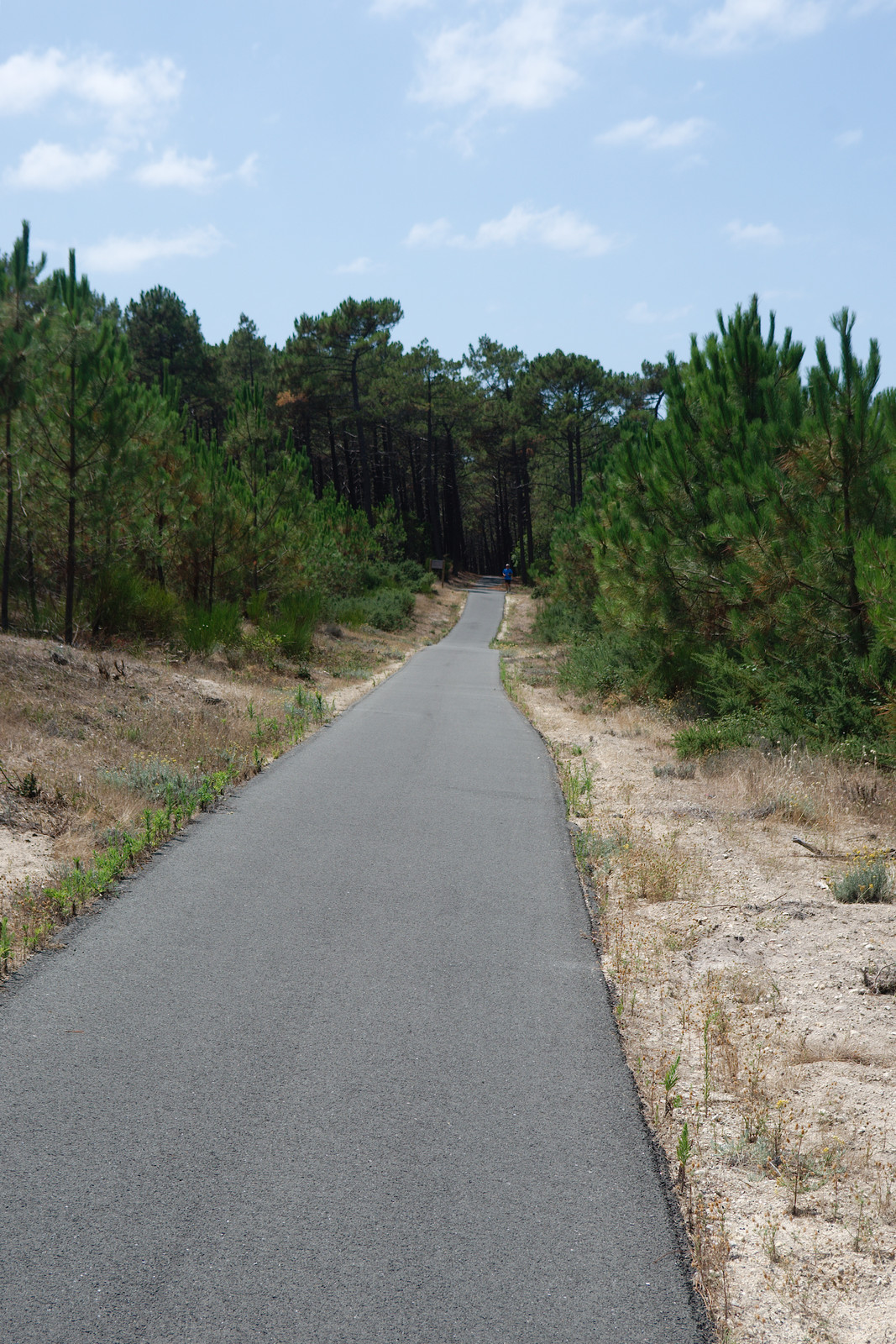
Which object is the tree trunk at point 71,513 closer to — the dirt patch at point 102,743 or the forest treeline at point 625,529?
the forest treeline at point 625,529

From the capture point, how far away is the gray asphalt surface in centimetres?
267

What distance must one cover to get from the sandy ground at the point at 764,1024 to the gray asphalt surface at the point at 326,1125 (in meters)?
0.23

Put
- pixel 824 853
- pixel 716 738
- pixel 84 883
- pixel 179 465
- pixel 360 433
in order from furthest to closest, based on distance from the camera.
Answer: pixel 360 433 < pixel 179 465 < pixel 716 738 < pixel 824 853 < pixel 84 883

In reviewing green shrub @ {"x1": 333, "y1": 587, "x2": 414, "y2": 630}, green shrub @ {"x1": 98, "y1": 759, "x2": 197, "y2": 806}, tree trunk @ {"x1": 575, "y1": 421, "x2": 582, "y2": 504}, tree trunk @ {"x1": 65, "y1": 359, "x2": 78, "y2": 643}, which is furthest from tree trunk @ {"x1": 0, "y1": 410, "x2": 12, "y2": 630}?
tree trunk @ {"x1": 575, "y1": 421, "x2": 582, "y2": 504}

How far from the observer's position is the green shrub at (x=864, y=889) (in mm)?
6527

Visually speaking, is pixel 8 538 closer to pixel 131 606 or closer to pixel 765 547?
pixel 131 606

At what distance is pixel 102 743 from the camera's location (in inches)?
393

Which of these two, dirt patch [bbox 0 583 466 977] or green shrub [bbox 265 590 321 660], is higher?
green shrub [bbox 265 590 321 660]

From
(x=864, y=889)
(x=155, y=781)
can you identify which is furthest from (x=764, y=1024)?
(x=155, y=781)

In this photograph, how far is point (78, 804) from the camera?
7.80 m

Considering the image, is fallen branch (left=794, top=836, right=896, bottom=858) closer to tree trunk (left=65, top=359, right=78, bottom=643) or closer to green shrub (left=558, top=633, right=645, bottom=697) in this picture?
green shrub (left=558, top=633, right=645, bottom=697)

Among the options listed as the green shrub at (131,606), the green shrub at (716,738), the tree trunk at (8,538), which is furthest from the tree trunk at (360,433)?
the green shrub at (716,738)

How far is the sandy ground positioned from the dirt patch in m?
3.49

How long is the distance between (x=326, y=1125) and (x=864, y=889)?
→ 452 centimetres
